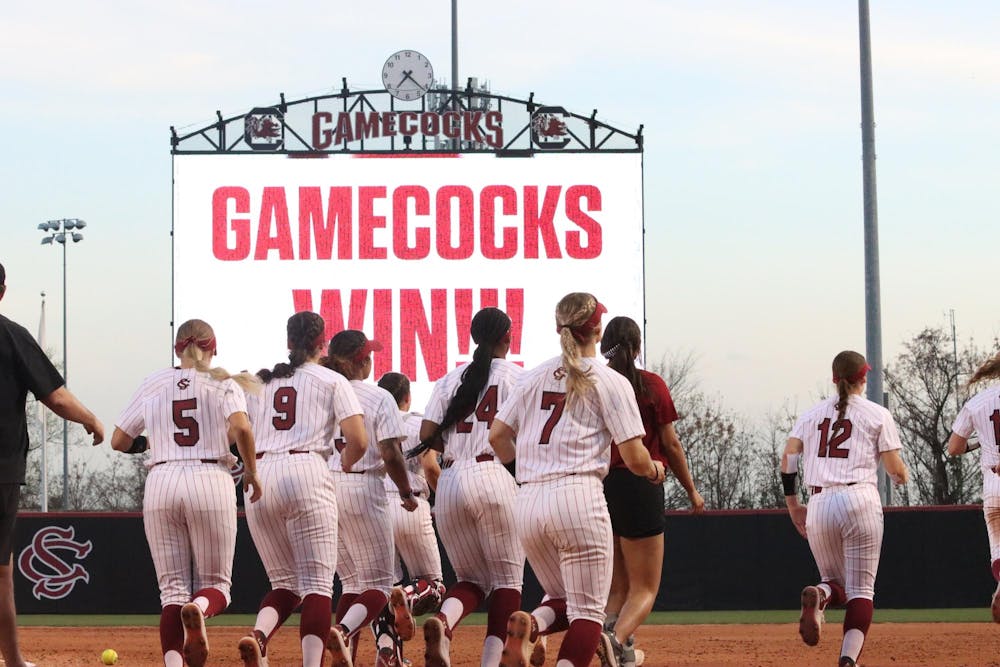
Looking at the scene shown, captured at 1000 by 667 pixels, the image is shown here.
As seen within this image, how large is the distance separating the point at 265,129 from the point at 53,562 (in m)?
7.89

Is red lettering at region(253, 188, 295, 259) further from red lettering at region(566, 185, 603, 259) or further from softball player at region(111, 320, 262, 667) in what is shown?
softball player at region(111, 320, 262, 667)

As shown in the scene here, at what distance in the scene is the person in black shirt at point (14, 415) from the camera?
24.5ft

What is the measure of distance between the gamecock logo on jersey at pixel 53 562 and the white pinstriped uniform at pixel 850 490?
11685mm

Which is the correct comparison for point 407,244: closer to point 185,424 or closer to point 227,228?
point 227,228

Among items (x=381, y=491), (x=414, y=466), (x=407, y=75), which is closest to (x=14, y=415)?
(x=381, y=491)

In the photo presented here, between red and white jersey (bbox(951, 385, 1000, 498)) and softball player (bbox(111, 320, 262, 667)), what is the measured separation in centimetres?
480

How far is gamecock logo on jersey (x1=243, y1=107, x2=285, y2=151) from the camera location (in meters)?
23.2

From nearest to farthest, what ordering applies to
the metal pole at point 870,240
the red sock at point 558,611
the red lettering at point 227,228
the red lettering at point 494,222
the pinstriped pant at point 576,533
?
the pinstriped pant at point 576,533
the red sock at point 558,611
the metal pole at point 870,240
the red lettering at point 227,228
the red lettering at point 494,222

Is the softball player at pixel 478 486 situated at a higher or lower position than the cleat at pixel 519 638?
higher

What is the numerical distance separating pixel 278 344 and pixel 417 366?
2.10 m

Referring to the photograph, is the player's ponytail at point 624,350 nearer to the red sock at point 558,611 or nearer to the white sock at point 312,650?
the red sock at point 558,611

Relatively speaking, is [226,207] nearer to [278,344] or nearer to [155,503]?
[278,344]

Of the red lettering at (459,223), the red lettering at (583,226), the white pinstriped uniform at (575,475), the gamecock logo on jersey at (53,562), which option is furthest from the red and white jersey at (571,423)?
the red lettering at (459,223)

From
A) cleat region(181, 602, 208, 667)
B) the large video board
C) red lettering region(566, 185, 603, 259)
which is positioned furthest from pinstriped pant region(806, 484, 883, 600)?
red lettering region(566, 185, 603, 259)
